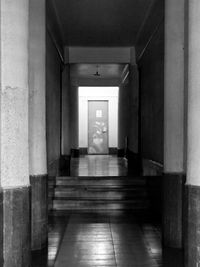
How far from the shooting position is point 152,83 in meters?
10.3

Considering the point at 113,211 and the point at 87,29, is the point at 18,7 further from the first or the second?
the point at 87,29

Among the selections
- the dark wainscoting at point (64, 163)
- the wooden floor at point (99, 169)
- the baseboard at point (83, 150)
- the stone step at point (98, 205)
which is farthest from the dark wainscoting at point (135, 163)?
the baseboard at point (83, 150)

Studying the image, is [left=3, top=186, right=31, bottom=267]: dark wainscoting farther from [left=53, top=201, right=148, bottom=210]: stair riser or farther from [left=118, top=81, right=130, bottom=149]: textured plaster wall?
[left=118, top=81, right=130, bottom=149]: textured plaster wall

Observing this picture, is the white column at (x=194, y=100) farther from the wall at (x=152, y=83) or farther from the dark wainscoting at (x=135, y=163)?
the dark wainscoting at (x=135, y=163)

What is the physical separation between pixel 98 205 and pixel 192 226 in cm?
552

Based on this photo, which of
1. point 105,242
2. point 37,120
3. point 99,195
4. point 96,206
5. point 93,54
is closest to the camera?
point 37,120

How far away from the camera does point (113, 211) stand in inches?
353

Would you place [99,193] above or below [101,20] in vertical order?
below

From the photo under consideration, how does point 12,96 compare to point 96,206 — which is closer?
point 12,96

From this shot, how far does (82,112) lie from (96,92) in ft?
4.57

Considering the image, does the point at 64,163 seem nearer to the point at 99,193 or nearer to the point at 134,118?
the point at 134,118

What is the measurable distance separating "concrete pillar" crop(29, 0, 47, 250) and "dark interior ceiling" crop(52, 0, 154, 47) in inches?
113

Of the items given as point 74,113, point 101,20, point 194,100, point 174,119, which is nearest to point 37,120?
point 174,119

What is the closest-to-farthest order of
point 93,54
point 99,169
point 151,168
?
point 151,168 < point 99,169 < point 93,54
